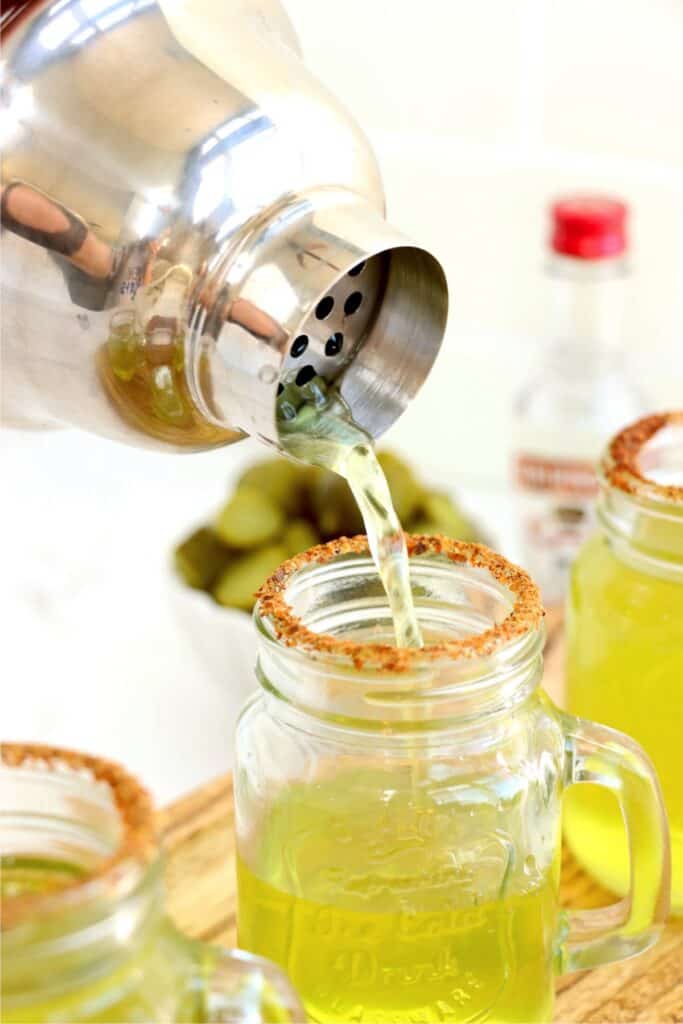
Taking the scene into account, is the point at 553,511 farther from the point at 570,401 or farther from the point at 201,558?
the point at 201,558

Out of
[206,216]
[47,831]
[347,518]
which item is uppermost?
[206,216]

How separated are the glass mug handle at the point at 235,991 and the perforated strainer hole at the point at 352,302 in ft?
0.74

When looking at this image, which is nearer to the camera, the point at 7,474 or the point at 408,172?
the point at 408,172

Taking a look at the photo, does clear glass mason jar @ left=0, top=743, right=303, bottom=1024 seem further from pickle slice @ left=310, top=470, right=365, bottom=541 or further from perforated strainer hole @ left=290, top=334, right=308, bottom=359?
pickle slice @ left=310, top=470, right=365, bottom=541

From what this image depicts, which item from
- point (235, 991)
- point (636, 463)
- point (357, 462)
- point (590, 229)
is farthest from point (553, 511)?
point (235, 991)

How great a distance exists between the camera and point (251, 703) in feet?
1.83

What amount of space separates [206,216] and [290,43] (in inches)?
5.0

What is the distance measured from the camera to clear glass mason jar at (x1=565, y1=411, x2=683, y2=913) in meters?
0.63

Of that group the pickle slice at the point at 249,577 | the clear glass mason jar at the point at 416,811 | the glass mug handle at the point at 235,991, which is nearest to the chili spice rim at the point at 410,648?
the clear glass mason jar at the point at 416,811

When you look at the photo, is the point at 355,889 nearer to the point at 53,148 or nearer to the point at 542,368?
the point at 53,148

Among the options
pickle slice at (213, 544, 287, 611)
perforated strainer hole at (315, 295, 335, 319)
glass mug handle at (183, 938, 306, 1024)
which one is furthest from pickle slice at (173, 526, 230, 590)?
glass mug handle at (183, 938, 306, 1024)

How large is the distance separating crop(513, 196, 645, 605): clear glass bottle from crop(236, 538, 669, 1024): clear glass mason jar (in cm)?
47

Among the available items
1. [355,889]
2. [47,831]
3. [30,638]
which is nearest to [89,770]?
[47,831]

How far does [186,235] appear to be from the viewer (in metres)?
0.50
